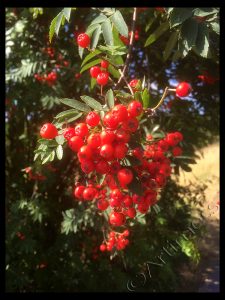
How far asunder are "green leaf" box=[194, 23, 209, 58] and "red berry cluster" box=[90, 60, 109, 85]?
513 mm

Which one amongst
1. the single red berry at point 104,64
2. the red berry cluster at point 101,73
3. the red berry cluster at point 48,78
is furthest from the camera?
the red berry cluster at point 48,78

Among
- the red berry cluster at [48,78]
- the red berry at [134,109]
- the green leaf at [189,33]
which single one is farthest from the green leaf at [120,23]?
the red berry cluster at [48,78]

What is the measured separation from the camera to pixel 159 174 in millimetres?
1774

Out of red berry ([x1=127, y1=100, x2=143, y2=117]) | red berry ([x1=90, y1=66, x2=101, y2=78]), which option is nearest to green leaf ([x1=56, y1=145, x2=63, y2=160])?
red berry ([x1=127, y1=100, x2=143, y2=117])

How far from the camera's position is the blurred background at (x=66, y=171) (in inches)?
149

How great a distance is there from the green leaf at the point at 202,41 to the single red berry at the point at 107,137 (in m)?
0.81

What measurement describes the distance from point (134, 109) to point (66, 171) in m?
3.34

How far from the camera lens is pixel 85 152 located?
58.7 inches

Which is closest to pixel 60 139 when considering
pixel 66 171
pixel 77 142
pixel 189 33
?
pixel 77 142

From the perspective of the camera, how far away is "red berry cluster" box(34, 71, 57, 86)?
3758 millimetres

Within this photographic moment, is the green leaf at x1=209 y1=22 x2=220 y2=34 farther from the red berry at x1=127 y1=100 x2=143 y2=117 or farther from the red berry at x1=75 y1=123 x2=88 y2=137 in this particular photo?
the red berry at x1=75 y1=123 x2=88 y2=137

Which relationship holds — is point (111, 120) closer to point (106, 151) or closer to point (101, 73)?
point (106, 151)

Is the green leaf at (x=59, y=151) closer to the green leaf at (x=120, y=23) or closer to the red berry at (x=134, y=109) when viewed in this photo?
the red berry at (x=134, y=109)

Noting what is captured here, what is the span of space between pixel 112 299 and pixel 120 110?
12.4 feet
